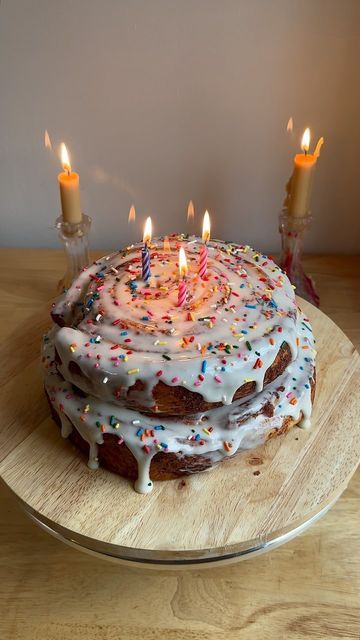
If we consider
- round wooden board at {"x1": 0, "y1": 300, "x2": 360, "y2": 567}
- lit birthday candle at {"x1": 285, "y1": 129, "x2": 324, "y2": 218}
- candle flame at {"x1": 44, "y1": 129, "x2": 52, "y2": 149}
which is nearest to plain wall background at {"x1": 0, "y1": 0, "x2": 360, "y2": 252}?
candle flame at {"x1": 44, "y1": 129, "x2": 52, "y2": 149}

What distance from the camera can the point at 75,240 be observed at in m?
1.52

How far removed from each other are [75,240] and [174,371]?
2.24 ft

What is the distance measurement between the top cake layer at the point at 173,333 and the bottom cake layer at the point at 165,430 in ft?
0.11

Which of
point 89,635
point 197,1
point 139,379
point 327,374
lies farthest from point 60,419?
point 197,1

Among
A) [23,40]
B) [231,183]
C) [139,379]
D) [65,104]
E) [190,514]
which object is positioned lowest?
[190,514]

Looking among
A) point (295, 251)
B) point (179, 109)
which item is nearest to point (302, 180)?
point (295, 251)

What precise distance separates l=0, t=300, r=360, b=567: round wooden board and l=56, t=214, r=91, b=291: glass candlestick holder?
495mm

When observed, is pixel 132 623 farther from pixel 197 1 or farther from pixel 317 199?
pixel 197 1

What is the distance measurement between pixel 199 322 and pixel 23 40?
0.90 meters

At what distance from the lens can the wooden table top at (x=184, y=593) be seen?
101 centimetres

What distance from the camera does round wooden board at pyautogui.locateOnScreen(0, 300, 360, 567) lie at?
2.99 feet

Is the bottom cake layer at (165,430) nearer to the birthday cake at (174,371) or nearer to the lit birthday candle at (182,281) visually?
the birthday cake at (174,371)

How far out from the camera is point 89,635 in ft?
3.30

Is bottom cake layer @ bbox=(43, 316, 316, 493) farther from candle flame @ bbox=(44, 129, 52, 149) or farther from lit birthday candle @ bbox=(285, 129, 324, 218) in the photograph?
candle flame @ bbox=(44, 129, 52, 149)
